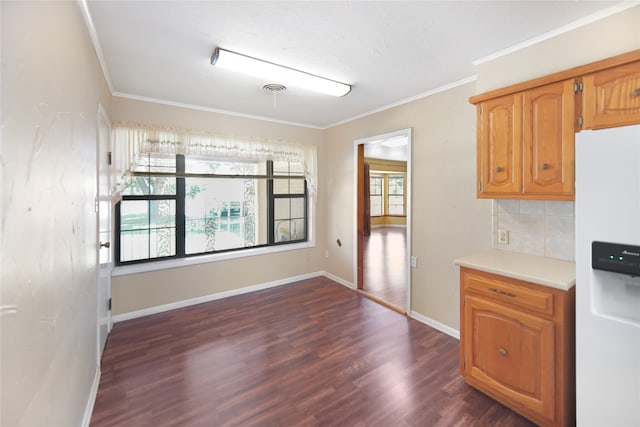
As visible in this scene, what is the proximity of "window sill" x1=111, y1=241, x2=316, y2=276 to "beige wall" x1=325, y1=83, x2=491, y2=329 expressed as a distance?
6.50 feet

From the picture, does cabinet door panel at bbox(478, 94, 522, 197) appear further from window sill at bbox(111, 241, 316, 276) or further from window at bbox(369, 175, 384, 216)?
window at bbox(369, 175, 384, 216)

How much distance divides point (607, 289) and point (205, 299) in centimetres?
377

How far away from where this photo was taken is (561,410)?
1.59 meters

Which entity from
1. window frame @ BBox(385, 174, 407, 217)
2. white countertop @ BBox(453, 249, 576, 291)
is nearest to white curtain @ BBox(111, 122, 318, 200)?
white countertop @ BBox(453, 249, 576, 291)

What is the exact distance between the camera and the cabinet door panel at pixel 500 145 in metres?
2.00

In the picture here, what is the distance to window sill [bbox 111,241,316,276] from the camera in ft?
10.2

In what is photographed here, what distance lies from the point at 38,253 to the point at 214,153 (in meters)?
2.69

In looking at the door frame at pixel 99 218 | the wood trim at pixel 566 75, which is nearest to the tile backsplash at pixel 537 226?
the wood trim at pixel 566 75

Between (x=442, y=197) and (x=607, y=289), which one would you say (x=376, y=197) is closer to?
(x=442, y=197)

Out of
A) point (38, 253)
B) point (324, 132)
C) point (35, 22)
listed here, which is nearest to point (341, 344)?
point (38, 253)

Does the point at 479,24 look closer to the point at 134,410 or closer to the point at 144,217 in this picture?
the point at 134,410

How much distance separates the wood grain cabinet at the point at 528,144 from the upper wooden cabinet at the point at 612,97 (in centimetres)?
8

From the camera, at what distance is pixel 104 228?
265 centimetres

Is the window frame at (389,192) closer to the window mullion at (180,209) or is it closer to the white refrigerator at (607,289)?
the window mullion at (180,209)
